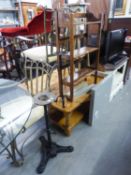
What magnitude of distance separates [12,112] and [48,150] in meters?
0.63

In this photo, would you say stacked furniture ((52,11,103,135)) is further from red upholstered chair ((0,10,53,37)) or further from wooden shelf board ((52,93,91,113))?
red upholstered chair ((0,10,53,37))

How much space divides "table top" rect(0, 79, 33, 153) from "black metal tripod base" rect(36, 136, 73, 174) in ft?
1.84

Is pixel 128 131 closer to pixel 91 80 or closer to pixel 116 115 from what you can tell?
pixel 116 115

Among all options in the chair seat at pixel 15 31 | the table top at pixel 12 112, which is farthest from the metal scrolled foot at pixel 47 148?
the chair seat at pixel 15 31

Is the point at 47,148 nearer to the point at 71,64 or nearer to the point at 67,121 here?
the point at 67,121

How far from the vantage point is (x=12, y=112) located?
0.92m

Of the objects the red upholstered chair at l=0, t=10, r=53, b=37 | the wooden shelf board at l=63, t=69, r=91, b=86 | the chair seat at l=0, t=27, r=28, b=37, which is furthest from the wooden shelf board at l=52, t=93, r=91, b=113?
the chair seat at l=0, t=27, r=28, b=37

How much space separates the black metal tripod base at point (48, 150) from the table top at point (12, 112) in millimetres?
561

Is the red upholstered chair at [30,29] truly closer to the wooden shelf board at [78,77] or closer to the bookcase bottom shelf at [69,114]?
the wooden shelf board at [78,77]

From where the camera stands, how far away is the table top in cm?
82

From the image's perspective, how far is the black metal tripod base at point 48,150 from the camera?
1235mm

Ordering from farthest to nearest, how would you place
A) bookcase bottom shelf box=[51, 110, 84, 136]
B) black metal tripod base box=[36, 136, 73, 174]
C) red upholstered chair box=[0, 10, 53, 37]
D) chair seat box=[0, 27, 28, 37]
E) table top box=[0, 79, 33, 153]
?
chair seat box=[0, 27, 28, 37]
red upholstered chair box=[0, 10, 53, 37]
bookcase bottom shelf box=[51, 110, 84, 136]
black metal tripod base box=[36, 136, 73, 174]
table top box=[0, 79, 33, 153]

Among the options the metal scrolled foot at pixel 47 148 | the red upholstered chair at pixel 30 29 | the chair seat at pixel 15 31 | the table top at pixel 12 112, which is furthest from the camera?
the chair seat at pixel 15 31

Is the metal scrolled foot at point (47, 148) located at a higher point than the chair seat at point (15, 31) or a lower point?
lower
